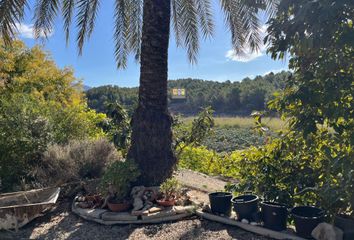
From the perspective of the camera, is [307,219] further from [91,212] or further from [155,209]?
[91,212]

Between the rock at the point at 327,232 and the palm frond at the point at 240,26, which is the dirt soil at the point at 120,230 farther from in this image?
the palm frond at the point at 240,26

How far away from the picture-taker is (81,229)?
5527 mm

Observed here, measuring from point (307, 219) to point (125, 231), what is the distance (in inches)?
95.4

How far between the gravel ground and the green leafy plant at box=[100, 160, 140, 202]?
59 centimetres

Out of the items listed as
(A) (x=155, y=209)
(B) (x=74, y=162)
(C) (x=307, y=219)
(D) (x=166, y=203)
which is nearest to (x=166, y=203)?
(D) (x=166, y=203)

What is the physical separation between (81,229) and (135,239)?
3.22 feet

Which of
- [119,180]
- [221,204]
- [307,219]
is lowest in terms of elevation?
[221,204]

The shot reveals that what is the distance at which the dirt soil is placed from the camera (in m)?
4.97

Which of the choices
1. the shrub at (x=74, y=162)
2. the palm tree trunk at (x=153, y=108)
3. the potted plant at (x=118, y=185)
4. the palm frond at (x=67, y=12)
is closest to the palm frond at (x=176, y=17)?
the palm frond at (x=67, y=12)

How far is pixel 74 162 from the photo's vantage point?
7324 millimetres

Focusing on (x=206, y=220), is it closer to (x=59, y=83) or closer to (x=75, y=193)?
(x=75, y=193)

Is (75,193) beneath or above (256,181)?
beneath

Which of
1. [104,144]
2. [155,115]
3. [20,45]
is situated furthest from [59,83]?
[155,115]

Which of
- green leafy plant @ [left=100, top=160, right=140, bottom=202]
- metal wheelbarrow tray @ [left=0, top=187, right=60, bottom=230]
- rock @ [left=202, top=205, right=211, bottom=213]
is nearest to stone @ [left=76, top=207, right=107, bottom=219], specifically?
green leafy plant @ [left=100, top=160, right=140, bottom=202]
